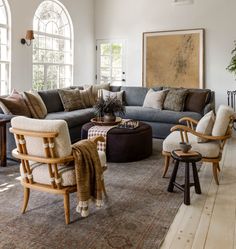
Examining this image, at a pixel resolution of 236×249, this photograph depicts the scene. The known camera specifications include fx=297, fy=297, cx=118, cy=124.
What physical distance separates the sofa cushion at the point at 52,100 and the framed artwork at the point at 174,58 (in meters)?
2.72

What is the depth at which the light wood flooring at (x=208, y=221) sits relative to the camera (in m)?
2.20

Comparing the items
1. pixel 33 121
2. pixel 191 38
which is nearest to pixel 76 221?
pixel 33 121

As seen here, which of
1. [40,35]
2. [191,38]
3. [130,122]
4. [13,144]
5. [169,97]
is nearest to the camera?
[13,144]

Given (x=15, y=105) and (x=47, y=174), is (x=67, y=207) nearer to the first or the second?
(x=47, y=174)

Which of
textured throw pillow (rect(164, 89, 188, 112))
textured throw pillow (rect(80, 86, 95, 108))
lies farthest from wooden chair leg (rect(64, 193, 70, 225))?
textured throw pillow (rect(80, 86, 95, 108))

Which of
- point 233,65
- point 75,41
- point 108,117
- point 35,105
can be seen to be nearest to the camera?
point 108,117

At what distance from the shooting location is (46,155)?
2338 millimetres

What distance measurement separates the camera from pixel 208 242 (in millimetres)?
2203

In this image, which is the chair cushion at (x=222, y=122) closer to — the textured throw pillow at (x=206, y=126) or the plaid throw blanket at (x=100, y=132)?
the textured throw pillow at (x=206, y=126)

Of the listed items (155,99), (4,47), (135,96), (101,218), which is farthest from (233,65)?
(101,218)

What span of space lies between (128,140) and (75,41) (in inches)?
165

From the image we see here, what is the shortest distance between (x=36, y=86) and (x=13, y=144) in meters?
2.64

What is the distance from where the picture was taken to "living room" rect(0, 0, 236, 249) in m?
2.32

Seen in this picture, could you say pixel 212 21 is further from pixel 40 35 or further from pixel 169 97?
pixel 40 35
